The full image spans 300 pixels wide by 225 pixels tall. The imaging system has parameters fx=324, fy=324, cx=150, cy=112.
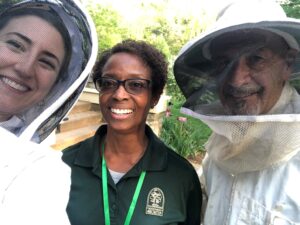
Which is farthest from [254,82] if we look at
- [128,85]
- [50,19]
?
[50,19]

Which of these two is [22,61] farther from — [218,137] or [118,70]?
[218,137]

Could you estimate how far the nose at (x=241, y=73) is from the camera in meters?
1.62

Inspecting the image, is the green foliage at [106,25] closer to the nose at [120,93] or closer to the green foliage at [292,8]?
the green foliage at [292,8]

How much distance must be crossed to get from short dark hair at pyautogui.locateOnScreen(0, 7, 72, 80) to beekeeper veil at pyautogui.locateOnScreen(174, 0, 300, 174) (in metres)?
0.60

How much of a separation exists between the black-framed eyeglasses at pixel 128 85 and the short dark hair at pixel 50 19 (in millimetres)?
481

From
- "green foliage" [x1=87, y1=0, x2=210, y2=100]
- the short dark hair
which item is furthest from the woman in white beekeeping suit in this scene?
"green foliage" [x1=87, y1=0, x2=210, y2=100]

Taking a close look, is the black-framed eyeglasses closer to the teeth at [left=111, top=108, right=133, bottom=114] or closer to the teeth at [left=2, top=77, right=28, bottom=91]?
the teeth at [left=111, top=108, right=133, bottom=114]

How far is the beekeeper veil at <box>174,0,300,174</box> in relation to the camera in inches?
58.5

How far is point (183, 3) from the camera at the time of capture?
16.0 metres

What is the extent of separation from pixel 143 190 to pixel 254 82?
0.88 meters

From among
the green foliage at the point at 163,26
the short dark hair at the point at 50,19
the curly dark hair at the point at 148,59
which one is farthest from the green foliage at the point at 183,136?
the short dark hair at the point at 50,19

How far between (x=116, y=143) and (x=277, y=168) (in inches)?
40.3

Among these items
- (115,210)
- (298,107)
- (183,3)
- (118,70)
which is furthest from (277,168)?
(183,3)

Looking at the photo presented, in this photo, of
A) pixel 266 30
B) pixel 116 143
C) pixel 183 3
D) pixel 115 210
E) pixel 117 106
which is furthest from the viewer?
pixel 183 3
